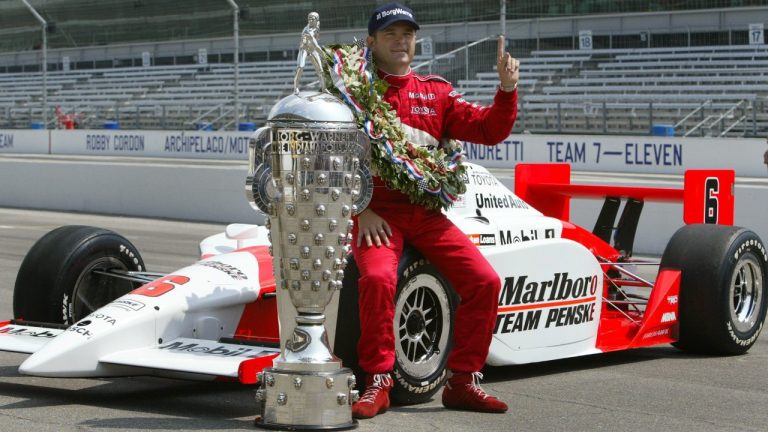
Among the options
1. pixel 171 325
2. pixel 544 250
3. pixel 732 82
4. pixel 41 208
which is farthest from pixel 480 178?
pixel 732 82

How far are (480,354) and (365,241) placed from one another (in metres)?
0.73

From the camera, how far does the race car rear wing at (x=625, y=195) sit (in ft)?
27.1

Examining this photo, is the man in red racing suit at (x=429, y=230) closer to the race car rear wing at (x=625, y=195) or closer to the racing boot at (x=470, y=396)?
the racing boot at (x=470, y=396)

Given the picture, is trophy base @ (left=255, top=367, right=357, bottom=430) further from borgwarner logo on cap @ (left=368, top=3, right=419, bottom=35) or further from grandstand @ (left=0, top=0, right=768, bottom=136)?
grandstand @ (left=0, top=0, right=768, bottom=136)

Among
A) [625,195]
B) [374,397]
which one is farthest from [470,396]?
[625,195]

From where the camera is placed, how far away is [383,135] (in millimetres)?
A: 5797

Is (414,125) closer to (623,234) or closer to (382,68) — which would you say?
(382,68)

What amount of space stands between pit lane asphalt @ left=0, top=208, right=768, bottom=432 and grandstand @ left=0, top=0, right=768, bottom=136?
63.7 feet

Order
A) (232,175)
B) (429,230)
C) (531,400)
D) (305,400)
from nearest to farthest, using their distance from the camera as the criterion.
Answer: (305,400) < (429,230) < (531,400) < (232,175)

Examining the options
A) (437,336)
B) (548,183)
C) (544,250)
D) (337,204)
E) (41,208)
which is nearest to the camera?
(337,204)

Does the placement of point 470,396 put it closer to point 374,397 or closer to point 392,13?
point 374,397

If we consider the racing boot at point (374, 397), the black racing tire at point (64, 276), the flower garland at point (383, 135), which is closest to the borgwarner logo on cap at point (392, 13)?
the flower garland at point (383, 135)

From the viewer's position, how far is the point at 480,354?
5.98 metres

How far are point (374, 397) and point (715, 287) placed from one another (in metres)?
2.79
